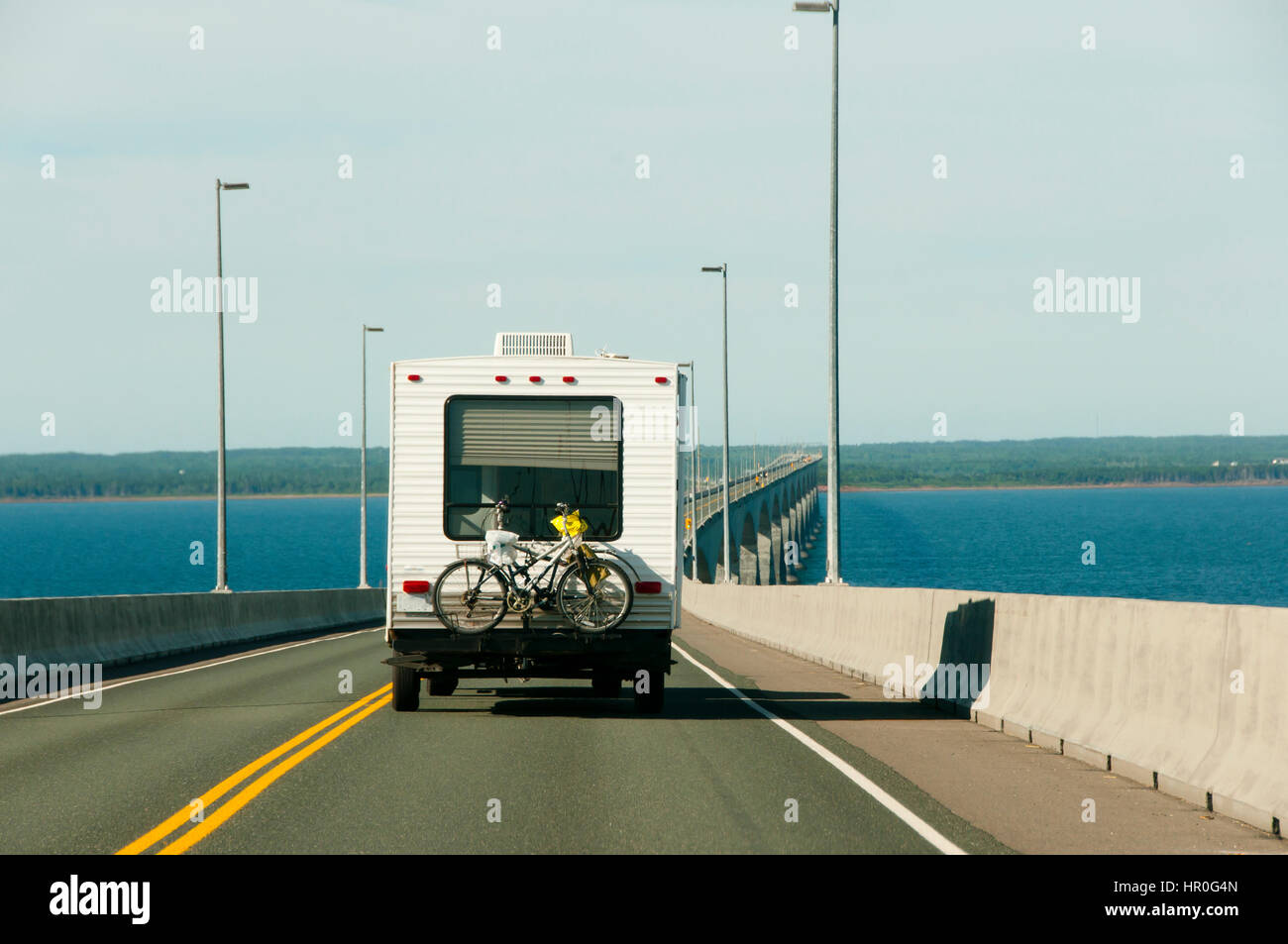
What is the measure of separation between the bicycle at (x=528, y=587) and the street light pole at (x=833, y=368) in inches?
385

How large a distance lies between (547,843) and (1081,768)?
186 inches

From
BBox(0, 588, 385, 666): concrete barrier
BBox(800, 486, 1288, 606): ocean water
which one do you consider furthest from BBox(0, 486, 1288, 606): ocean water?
BBox(0, 588, 385, 666): concrete barrier

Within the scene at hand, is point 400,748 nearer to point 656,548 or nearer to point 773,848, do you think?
point 656,548

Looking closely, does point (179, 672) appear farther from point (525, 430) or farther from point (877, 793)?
point (877, 793)

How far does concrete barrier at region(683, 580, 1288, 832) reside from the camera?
8227 millimetres

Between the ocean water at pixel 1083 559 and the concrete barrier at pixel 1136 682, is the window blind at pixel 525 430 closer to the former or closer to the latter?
the concrete barrier at pixel 1136 682

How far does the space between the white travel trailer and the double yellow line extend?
3.66ft

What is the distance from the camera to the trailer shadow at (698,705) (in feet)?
47.3

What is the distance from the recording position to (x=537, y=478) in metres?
13.9

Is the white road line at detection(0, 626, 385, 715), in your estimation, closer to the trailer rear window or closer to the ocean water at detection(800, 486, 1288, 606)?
the trailer rear window

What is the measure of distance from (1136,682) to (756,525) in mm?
110753
